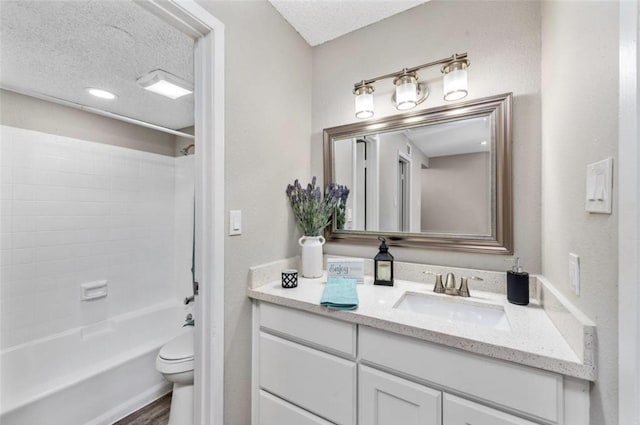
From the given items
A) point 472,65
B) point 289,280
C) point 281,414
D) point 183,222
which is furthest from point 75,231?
point 472,65

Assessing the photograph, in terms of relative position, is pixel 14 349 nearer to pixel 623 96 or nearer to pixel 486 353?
pixel 486 353

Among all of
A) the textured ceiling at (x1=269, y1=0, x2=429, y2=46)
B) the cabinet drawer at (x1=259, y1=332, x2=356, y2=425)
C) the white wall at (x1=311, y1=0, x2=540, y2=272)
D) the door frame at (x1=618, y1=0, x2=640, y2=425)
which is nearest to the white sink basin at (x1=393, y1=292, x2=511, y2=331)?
the white wall at (x1=311, y1=0, x2=540, y2=272)

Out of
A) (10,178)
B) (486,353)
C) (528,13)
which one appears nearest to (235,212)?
(486,353)

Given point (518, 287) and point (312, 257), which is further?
point (312, 257)

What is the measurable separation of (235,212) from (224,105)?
1.63ft

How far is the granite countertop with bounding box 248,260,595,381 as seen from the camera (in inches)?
27.9

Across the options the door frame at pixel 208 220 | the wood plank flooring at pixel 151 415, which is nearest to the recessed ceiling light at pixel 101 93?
the door frame at pixel 208 220

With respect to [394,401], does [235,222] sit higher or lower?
higher

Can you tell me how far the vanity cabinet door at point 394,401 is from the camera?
0.87 metres

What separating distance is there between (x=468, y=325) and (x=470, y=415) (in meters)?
0.26

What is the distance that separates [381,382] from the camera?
0.96 metres

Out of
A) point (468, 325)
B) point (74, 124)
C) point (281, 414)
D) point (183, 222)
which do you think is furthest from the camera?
→ point (183, 222)

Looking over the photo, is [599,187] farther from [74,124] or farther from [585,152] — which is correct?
[74,124]

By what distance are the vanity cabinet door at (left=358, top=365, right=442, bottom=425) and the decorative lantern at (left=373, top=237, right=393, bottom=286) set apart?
0.46 meters
